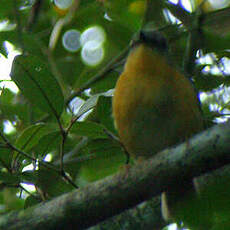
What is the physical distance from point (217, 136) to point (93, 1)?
2.29m

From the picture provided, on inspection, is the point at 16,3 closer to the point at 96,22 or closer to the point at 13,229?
the point at 96,22

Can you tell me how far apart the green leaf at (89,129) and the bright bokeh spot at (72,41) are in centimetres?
168

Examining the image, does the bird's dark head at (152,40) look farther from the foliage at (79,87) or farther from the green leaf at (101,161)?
the green leaf at (101,161)

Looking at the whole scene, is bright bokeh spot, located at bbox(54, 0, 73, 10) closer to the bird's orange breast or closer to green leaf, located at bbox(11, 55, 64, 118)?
the bird's orange breast

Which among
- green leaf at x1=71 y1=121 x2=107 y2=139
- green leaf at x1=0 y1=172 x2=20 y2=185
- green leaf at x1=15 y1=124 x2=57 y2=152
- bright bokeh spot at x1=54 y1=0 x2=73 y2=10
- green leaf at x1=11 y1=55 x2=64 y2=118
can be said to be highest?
bright bokeh spot at x1=54 y1=0 x2=73 y2=10

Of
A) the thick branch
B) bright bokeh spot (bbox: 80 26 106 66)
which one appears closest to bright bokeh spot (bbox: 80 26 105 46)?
bright bokeh spot (bbox: 80 26 106 66)

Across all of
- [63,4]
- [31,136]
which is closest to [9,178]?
[31,136]

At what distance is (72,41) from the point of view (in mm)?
4559

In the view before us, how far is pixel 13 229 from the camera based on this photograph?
257cm

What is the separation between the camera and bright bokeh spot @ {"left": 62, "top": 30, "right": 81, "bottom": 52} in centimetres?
445

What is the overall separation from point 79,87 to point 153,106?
2.98 ft

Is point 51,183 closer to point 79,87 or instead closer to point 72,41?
point 79,87

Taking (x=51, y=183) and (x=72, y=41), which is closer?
(x=51, y=183)

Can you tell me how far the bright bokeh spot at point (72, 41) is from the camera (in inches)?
175
